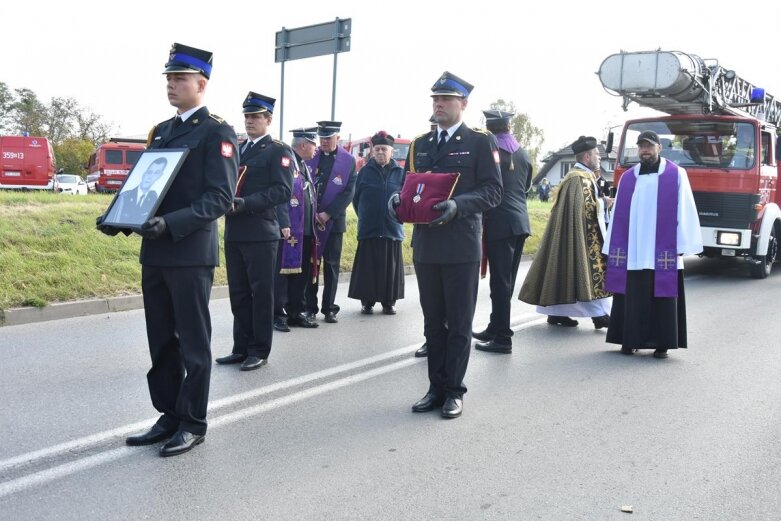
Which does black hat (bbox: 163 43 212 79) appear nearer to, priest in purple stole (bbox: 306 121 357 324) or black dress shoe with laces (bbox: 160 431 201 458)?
black dress shoe with laces (bbox: 160 431 201 458)

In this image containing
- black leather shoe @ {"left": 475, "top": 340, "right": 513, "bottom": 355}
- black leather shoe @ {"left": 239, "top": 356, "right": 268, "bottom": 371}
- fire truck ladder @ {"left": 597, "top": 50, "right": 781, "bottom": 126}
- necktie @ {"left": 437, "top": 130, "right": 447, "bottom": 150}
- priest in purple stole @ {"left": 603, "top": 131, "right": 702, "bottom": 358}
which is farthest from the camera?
fire truck ladder @ {"left": 597, "top": 50, "right": 781, "bottom": 126}

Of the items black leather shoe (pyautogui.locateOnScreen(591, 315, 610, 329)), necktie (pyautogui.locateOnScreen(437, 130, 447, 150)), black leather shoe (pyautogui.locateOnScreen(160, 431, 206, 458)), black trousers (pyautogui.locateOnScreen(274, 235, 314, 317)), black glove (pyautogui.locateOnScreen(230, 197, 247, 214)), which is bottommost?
black leather shoe (pyautogui.locateOnScreen(160, 431, 206, 458))

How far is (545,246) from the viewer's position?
801 cm

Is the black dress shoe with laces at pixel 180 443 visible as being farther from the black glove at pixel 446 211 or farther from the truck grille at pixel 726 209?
the truck grille at pixel 726 209

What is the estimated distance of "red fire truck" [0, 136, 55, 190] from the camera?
1118 inches

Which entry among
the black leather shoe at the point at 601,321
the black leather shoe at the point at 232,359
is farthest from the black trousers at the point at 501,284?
the black leather shoe at the point at 232,359

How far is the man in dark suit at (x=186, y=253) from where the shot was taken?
13.4 feet

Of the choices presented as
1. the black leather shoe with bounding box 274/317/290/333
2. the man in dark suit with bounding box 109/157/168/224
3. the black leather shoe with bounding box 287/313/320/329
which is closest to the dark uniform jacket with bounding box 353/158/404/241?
the black leather shoe with bounding box 287/313/320/329

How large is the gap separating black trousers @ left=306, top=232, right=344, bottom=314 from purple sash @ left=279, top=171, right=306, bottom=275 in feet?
1.70

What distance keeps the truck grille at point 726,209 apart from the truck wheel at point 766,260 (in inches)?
37.8

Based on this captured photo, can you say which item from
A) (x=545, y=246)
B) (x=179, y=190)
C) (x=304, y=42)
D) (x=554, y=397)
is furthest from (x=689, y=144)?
(x=179, y=190)

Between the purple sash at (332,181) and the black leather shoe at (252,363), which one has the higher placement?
the purple sash at (332,181)

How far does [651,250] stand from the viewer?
6816 millimetres

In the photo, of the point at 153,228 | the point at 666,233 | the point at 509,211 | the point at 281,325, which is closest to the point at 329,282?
the point at 281,325
